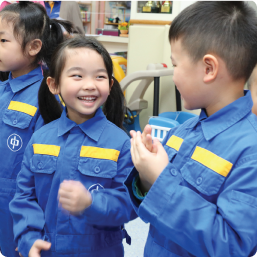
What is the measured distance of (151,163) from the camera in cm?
70

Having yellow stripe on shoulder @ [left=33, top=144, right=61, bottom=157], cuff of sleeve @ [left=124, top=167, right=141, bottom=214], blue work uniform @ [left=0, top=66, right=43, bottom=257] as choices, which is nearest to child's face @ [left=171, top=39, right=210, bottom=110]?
cuff of sleeve @ [left=124, top=167, right=141, bottom=214]

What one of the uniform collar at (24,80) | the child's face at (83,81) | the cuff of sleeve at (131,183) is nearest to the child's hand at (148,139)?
the cuff of sleeve at (131,183)

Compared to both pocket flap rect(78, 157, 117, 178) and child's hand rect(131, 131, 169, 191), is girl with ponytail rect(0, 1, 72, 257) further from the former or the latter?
child's hand rect(131, 131, 169, 191)

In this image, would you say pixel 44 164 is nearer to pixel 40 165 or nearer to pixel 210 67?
pixel 40 165

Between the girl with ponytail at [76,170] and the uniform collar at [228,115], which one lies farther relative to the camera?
the girl with ponytail at [76,170]

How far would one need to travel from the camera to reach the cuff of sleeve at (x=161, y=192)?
0.67 m

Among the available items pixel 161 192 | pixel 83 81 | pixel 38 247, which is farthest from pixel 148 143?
pixel 38 247

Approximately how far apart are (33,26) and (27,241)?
89cm

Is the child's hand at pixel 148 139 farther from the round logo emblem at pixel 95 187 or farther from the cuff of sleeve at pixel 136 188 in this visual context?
the round logo emblem at pixel 95 187

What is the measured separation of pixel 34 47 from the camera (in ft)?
4.36

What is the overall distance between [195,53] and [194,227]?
0.41 metres

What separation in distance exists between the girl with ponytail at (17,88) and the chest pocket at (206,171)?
0.72 metres

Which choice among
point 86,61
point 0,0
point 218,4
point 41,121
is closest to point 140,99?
point 0,0

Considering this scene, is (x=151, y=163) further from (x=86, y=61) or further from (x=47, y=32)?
(x=47, y=32)
